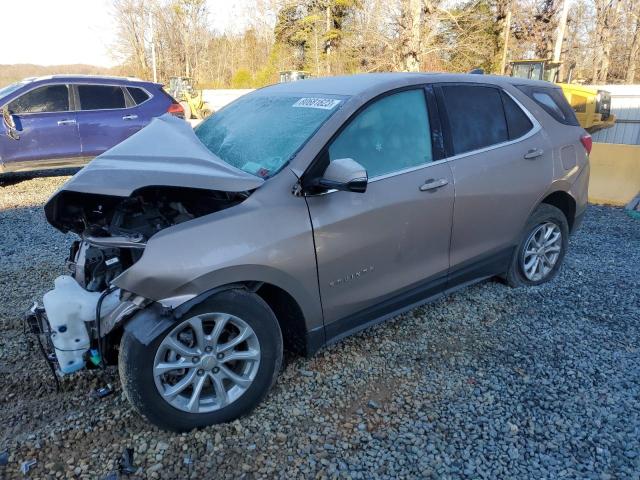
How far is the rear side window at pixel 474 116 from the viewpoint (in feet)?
11.1

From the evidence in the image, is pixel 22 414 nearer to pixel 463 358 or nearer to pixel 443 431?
pixel 443 431

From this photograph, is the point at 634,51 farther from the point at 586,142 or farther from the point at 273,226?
the point at 273,226

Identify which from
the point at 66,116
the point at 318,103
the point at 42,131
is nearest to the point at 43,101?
the point at 66,116

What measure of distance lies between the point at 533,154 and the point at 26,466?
3834 millimetres

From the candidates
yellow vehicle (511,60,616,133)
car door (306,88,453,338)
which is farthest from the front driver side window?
yellow vehicle (511,60,616,133)

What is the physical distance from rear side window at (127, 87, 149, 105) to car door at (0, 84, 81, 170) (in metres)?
1.05

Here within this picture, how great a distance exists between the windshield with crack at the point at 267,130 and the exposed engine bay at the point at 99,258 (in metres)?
0.37

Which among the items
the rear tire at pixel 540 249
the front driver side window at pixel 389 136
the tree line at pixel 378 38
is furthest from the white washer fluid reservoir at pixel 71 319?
the tree line at pixel 378 38

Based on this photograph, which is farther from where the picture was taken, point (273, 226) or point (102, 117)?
point (102, 117)

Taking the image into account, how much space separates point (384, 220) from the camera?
292 cm

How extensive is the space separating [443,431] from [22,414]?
7.57 ft

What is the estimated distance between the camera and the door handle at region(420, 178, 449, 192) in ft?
10.2

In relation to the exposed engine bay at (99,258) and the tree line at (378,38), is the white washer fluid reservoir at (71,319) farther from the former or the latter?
the tree line at (378,38)

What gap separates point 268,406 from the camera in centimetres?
276
